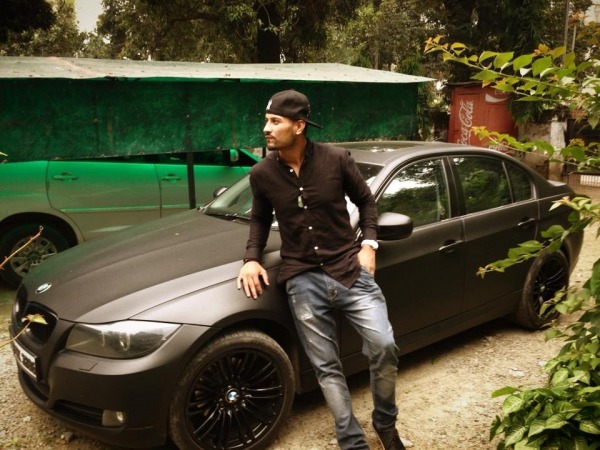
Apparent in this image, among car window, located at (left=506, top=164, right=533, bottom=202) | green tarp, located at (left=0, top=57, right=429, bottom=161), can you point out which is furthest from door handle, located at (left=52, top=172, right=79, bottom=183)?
car window, located at (left=506, top=164, right=533, bottom=202)

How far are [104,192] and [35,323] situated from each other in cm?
338

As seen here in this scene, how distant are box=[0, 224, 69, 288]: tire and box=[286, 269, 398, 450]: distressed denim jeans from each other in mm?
3752

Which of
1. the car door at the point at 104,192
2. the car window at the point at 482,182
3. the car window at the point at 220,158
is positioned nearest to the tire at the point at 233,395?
the car window at the point at 482,182

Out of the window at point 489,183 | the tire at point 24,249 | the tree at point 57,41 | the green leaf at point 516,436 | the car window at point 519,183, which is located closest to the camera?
the green leaf at point 516,436

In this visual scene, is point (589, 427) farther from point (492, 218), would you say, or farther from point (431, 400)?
point (492, 218)

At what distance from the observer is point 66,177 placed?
5.73 metres

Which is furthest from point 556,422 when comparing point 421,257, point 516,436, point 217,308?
point 217,308

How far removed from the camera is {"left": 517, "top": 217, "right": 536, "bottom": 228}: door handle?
4.07 metres

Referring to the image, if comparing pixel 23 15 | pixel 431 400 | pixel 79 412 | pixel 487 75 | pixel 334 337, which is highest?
pixel 23 15

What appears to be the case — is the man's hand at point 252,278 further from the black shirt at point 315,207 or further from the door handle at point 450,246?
the door handle at point 450,246

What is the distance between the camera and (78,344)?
2512 mm

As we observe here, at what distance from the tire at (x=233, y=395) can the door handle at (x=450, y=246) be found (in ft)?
4.36

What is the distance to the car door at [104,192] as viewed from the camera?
18.6ft

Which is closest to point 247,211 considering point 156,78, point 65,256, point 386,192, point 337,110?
point 386,192
